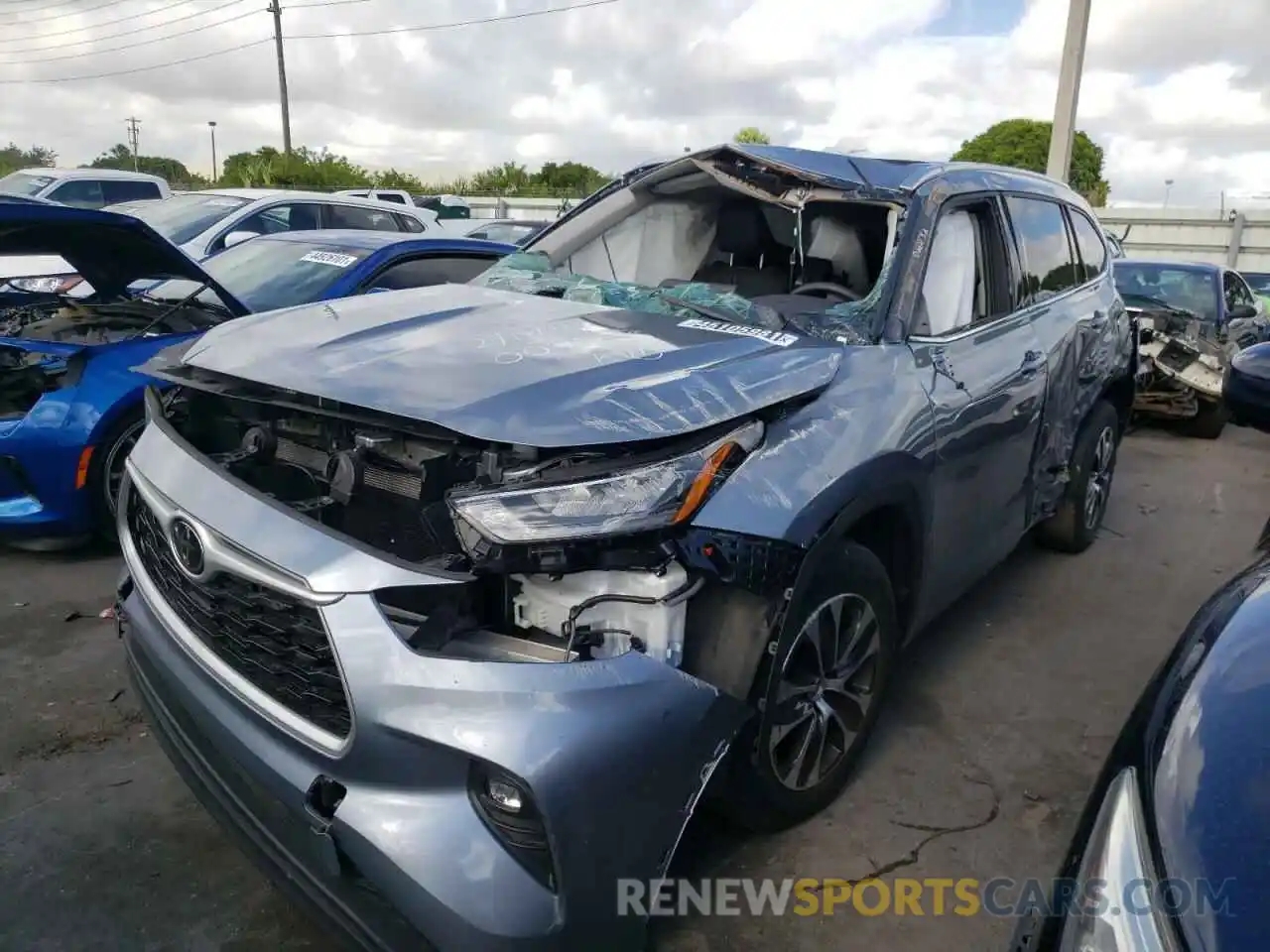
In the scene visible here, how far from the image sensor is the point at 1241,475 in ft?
24.5

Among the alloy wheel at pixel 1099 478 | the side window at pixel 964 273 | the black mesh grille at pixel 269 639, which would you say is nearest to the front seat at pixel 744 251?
the side window at pixel 964 273

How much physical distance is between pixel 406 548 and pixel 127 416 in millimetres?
2730

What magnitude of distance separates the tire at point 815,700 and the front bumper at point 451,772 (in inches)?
10.8

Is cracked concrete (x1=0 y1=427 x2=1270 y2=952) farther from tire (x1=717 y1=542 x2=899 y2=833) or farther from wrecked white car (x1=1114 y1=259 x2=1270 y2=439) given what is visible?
wrecked white car (x1=1114 y1=259 x2=1270 y2=439)

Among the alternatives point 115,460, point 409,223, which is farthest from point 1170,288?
point 115,460

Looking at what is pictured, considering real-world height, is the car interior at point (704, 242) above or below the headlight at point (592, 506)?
above

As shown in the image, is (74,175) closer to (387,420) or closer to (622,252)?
(622,252)

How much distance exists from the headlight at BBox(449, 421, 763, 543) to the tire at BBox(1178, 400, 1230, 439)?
26.3 feet

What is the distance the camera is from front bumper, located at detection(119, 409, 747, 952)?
1.69 meters

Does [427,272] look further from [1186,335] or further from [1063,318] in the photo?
[1186,335]

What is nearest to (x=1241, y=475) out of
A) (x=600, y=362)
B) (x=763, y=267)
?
(x=763, y=267)

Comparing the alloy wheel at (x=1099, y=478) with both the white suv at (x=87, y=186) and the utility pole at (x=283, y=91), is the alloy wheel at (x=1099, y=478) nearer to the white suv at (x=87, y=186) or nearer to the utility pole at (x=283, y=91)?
the white suv at (x=87, y=186)

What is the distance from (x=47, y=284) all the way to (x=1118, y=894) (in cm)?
600

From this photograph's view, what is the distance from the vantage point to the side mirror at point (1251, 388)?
7.82ft
